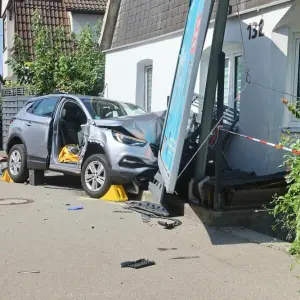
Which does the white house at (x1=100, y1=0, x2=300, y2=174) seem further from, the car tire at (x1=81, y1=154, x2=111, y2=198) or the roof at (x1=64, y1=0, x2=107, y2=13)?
the roof at (x1=64, y1=0, x2=107, y2=13)

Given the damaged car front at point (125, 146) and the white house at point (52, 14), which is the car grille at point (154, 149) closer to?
the damaged car front at point (125, 146)

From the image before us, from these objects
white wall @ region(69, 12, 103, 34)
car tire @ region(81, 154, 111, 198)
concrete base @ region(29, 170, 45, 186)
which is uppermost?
white wall @ region(69, 12, 103, 34)

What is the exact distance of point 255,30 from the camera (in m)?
9.69

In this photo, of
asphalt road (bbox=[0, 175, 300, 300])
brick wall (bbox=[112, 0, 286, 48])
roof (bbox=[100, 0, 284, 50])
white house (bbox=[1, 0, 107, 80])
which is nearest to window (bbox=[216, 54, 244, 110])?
roof (bbox=[100, 0, 284, 50])

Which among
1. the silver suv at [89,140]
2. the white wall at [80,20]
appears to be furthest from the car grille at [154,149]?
the white wall at [80,20]

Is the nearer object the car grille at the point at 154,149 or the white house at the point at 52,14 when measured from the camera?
the car grille at the point at 154,149

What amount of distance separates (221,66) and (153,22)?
669 cm

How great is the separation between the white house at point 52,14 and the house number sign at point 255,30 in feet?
47.4

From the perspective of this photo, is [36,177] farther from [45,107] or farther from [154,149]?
[154,149]

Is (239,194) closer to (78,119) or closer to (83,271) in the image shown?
(83,271)

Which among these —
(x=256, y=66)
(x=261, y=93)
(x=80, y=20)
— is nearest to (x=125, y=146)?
(x=261, y=93)

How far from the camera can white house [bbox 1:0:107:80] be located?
23656 mm

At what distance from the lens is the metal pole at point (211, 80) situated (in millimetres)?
7114

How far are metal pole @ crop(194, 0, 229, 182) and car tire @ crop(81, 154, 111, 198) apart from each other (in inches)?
78.0
